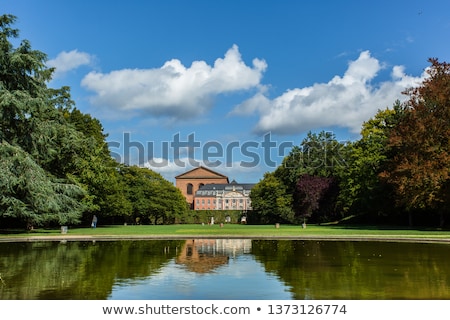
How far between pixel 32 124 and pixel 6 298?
1456cm

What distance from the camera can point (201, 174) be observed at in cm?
15288

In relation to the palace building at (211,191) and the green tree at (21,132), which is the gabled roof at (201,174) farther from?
the green tree at (21,132)

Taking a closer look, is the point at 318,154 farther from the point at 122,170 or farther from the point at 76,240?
the point at 76,240

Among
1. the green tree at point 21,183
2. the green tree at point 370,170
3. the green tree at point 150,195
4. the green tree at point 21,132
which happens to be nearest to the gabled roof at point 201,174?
the green tree at point 150,195

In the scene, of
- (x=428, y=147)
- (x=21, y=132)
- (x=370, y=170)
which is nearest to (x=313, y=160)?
(x=370, y=170)

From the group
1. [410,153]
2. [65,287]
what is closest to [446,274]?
[65,287]

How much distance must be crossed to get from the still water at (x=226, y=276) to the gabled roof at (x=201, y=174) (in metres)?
133

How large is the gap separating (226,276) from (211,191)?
5146 inches

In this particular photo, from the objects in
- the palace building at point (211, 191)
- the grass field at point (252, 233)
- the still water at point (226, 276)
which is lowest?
the still water at point (226, 276)

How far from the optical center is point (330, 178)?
67.2 metres

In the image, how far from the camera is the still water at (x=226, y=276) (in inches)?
368

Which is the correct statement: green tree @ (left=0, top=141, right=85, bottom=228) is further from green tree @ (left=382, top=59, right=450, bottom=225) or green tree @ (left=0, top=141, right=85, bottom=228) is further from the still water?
green tree @ (left=382, top=59, right=450, bottom=225)

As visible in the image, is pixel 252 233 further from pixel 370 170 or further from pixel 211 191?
pixel 211 191
